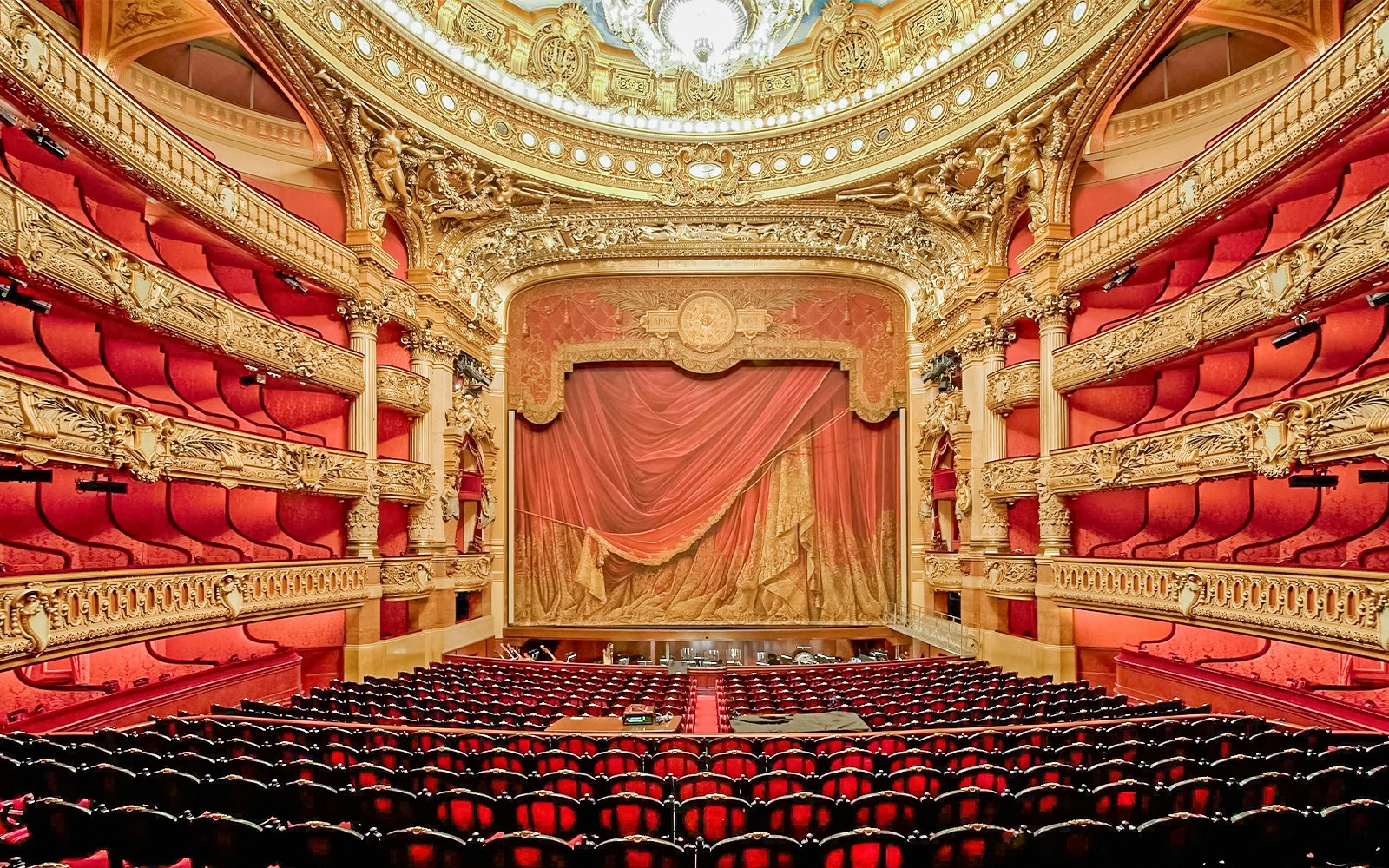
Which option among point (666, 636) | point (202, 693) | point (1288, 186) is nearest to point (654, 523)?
point (666, 636)

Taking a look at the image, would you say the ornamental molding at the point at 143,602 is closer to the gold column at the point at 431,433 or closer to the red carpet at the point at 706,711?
the gold column at the point at 431,433

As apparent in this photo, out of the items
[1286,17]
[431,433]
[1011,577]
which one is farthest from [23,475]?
[1286,17]

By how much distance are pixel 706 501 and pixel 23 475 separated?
1208 centimetres

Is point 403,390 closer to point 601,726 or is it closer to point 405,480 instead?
point 405,480

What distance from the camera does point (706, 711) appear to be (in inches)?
346

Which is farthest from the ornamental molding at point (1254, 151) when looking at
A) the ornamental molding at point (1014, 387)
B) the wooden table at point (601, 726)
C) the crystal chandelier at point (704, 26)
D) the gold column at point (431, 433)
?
the gold column at point (431, 433)

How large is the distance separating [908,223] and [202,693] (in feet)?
44.5

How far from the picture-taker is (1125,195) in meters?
12.0

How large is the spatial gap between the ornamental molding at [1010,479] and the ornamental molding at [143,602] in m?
10.2

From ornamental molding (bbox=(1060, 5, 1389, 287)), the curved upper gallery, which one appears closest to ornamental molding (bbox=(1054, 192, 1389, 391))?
ornamental molding (bbox=(1060, 5, 1389, 287))

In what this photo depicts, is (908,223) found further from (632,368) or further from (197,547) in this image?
(197,547)

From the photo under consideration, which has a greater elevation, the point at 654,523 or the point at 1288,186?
the point at 1288,186

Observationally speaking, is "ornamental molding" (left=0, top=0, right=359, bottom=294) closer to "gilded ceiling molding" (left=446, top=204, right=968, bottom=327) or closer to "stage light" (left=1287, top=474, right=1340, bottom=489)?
"gilded ceiling molding" (left=446, top=204, right=968, bottom=327)

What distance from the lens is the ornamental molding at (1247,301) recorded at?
698 centimetres
